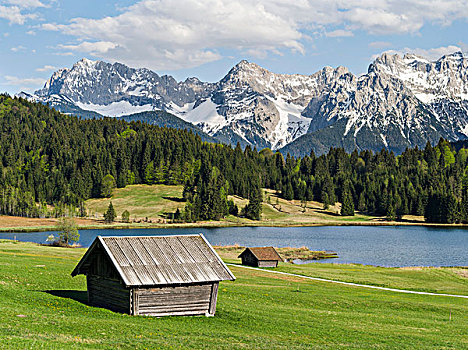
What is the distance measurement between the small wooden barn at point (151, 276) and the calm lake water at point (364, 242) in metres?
67.1

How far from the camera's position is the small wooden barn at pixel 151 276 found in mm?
30859

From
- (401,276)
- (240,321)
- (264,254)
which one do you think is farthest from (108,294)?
(401,276)

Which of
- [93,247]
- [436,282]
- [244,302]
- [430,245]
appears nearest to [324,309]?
[244,302]

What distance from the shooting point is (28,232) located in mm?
148250

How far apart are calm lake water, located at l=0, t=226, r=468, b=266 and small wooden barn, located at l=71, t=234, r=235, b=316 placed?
67.1 meters

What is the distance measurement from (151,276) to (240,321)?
20.7ft

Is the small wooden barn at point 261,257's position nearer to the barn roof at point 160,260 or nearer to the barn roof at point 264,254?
the barn roof at point 264,254

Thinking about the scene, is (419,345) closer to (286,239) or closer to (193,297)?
(193,297)

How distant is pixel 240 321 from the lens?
32625mm

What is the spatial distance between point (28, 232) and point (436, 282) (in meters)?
116

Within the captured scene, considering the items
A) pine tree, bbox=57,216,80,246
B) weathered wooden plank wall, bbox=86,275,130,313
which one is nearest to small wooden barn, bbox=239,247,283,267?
pine tree, bbox=57,216,80,246

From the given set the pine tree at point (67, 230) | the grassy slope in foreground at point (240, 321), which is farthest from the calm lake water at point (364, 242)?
the grassy slope in foreground at point (240, 321)

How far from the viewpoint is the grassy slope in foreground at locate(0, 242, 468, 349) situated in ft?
82.0

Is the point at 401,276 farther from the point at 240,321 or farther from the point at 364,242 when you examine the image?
the point at 364,242
